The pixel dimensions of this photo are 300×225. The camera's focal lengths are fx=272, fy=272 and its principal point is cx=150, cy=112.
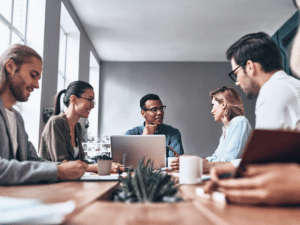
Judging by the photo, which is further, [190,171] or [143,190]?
[190,171]

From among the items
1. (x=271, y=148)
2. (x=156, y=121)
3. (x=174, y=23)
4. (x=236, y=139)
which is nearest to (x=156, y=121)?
(x=156, y=121)

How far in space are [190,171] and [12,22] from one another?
3055 millimetres

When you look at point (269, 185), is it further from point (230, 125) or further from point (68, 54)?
point (68, 54)

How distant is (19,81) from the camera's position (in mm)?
1425

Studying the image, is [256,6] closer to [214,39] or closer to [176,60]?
[214,39]

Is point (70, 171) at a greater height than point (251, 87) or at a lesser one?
lesser

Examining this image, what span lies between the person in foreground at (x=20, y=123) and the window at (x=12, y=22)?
172 cm

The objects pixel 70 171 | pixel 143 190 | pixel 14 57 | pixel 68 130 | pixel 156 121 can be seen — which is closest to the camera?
pixel 143 190

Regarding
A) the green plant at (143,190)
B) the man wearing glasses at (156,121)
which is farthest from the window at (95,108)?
the green plant at (143,190)

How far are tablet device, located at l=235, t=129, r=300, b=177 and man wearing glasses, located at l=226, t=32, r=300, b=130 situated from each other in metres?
0.65

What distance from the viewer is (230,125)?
2.33m

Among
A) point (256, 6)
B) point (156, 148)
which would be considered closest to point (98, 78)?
point (256, 6)

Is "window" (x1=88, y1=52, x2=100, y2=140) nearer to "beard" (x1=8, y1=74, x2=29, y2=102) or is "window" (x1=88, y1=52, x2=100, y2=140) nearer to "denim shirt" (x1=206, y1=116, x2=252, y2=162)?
"denim shirt" (x1=206, y1=116, x2=252, y2=162)

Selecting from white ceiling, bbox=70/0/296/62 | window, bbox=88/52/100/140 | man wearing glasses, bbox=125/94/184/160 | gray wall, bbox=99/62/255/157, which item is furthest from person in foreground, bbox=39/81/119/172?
gray wall, bbox=99/62/255/157
